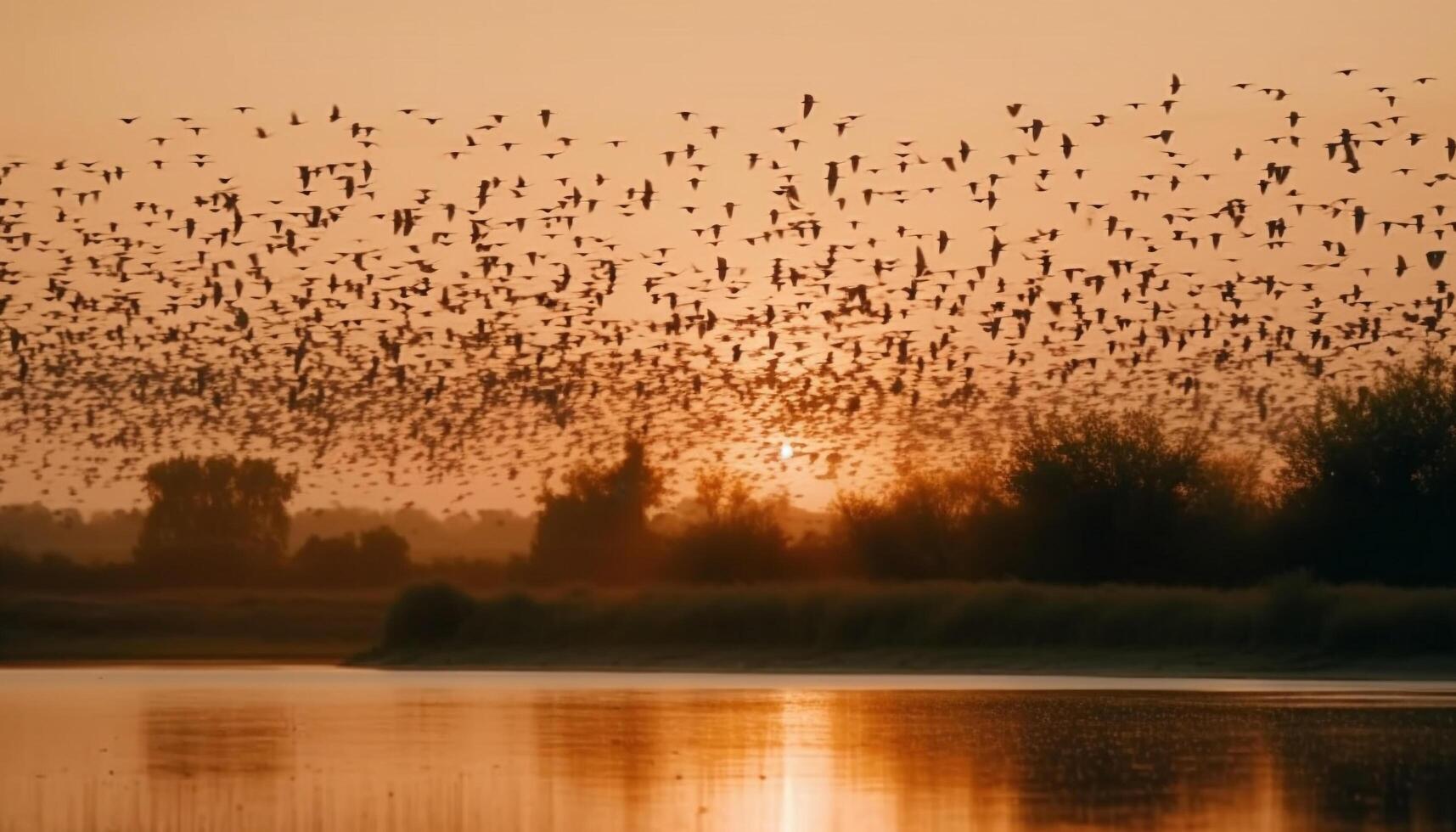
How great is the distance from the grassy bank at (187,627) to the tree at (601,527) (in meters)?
8.40

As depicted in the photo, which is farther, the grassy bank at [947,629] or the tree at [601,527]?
the tree at [601,527]

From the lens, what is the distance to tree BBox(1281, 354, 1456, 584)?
79625 mm

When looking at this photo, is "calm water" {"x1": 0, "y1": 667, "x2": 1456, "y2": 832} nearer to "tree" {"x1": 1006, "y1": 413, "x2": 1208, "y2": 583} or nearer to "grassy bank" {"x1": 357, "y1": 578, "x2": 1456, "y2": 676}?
"grassy bank" {"x1": 357, "y1": 578, "x2": 1456, "y2": 676}

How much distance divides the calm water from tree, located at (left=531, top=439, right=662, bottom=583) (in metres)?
54.9

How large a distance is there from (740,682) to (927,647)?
35.2 feet

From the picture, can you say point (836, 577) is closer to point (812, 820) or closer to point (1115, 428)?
point (1115, 428)

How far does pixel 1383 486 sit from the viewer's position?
267 feet

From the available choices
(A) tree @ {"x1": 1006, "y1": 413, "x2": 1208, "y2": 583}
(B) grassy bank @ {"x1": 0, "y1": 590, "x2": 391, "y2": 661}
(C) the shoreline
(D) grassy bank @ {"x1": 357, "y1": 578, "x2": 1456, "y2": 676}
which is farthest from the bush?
(A) tree @ {"x1": 1006, "y1": 413, "x2": 1208, "y2": 583}

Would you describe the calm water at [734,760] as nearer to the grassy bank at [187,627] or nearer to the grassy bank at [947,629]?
the grassy bank at [947,629]

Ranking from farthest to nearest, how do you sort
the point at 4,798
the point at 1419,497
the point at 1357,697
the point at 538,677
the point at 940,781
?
1. the point at 1419,497
2. the point at 538,677
3. the point at 1357,697
4. the point at 940,781
5. the point at 4,798

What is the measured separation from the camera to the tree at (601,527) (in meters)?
112

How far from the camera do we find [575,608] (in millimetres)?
82000

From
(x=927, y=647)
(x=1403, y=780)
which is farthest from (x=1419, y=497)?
(x=1403, y=780)

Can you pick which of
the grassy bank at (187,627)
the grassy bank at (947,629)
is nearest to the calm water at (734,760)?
the grassy bank at (947,629)
